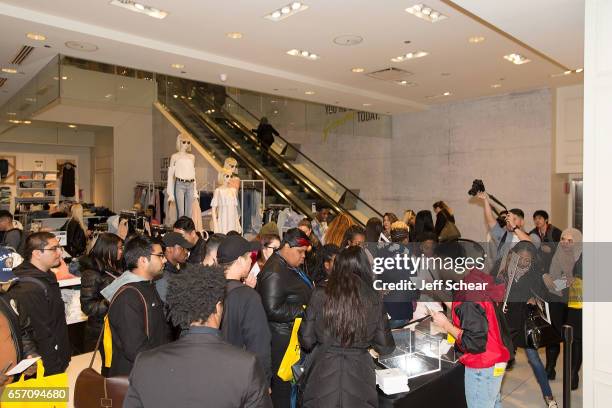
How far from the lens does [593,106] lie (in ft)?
9.39

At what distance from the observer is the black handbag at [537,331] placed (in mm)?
3568

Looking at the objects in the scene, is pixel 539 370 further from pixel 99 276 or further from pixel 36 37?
pixel 36 37

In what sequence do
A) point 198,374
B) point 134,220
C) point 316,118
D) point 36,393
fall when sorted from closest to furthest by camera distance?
point 198,374 < point 36,393 < point 134,220 < point 316,118

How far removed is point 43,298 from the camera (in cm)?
296

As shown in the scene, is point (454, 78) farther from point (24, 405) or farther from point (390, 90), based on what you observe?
point (24, 405)

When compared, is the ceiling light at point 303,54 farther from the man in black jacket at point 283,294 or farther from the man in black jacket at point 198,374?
the man in black jacket at point 198,374

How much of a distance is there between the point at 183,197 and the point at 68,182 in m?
9.34

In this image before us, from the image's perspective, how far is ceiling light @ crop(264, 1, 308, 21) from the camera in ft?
16.3

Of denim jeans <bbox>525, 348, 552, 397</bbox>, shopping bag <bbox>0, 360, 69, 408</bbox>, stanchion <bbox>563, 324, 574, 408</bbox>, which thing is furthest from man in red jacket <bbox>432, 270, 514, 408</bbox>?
shopping bag <bbox>0, 360, 69, 408</bbox>

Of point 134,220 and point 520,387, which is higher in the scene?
point 134,220

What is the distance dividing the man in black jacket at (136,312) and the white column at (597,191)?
8.83ft

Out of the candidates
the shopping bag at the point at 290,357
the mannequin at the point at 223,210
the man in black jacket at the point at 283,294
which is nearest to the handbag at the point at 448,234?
the mannequin at the point at 223,210

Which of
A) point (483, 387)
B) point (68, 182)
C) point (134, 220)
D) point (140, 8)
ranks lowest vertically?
point (483, 387)

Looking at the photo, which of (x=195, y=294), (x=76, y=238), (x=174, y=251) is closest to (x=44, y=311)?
(x=174, y=251)
